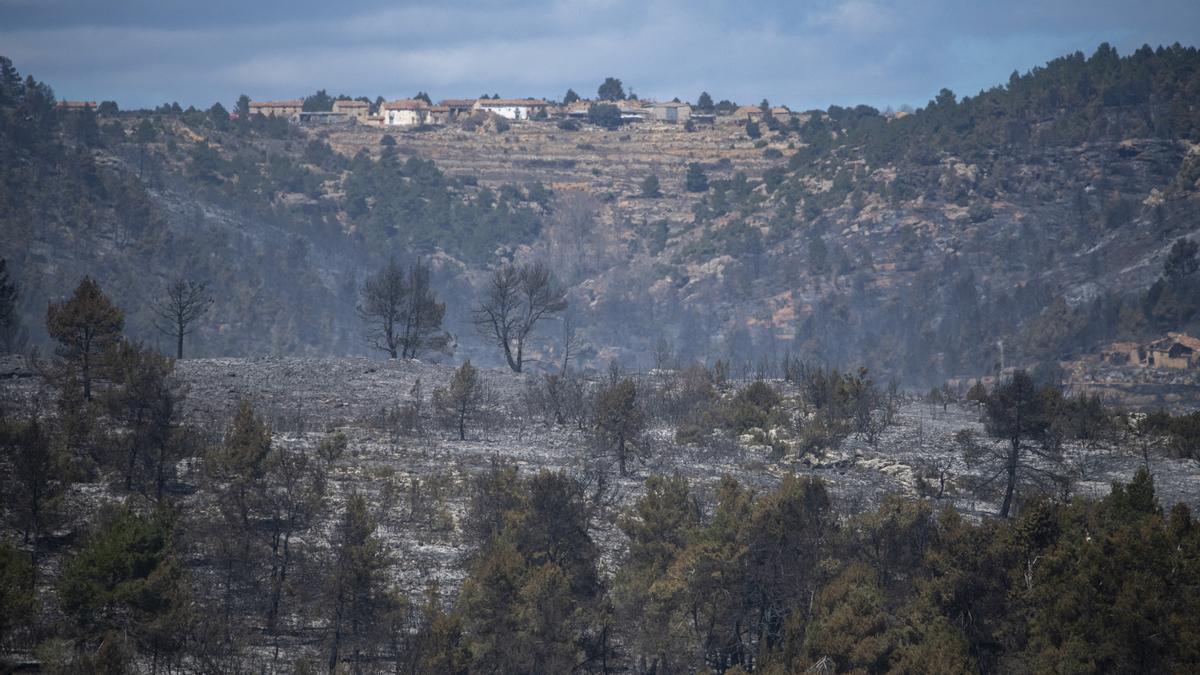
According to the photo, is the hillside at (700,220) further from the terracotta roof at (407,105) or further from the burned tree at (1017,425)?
the burned tree at (1017,425)

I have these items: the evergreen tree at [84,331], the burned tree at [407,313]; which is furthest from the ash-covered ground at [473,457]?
the burned tree at [407,313]

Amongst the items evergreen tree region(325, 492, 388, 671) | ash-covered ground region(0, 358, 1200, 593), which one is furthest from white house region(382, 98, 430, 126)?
evergreen tree region(325, 492, 388, 671)

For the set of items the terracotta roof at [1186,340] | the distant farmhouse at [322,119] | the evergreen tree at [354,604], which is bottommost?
the evergreen tree at [354,604]

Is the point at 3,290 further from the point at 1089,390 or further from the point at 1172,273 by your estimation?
the point at 1172,273

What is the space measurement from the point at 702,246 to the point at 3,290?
3675 inches

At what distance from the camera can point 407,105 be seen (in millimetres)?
184125

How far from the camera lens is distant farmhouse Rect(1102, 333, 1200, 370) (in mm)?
88000

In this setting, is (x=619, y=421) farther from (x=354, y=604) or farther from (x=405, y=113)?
(x=405, y=113)

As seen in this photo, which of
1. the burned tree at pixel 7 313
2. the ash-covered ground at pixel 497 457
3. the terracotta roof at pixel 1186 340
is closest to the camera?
the ash-covered ground at pixel 497 457

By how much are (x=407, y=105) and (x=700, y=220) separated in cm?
5161

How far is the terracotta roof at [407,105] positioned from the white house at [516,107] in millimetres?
7141

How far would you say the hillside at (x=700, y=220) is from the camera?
10875 cm

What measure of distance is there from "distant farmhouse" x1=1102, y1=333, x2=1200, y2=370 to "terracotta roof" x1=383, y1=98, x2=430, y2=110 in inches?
4376

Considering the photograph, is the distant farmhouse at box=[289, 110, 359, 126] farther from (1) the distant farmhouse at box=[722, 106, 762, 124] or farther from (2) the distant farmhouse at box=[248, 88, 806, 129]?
(1) the distant farmhouse at box=[722, 106, 762, 124]
